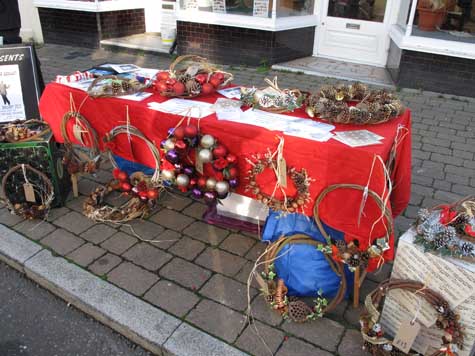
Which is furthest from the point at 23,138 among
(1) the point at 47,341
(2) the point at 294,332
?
(2) the point at 294,332

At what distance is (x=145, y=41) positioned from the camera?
9.15 meters

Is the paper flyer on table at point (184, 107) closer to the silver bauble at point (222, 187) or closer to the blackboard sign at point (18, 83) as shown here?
the silver bauble at point (222, 187)

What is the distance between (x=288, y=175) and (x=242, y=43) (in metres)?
5.65

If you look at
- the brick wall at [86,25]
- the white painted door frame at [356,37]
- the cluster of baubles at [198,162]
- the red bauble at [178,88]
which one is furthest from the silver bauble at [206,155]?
the brick wall at [86,25]

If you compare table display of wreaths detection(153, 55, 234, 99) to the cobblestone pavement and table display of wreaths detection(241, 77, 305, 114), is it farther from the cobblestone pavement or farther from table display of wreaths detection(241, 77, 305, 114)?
the cobblestone pavement

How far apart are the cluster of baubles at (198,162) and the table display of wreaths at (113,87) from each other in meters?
0.68

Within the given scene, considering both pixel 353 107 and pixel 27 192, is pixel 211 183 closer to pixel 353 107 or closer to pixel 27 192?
pixel 353 107

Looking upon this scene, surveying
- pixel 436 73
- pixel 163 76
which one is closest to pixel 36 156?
pixel 163 76

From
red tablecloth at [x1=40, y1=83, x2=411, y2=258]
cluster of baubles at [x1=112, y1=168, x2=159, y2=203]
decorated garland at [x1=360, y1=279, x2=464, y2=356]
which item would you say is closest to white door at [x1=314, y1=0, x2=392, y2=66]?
red tablecloth at [x1=40, y1=83, x2=411, y2=258]

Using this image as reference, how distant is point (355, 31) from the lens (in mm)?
7590

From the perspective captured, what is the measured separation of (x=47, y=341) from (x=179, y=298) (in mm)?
829

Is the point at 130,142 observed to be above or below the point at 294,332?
above

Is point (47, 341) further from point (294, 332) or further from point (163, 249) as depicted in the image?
point (294, 332)

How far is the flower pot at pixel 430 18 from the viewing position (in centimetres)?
655
